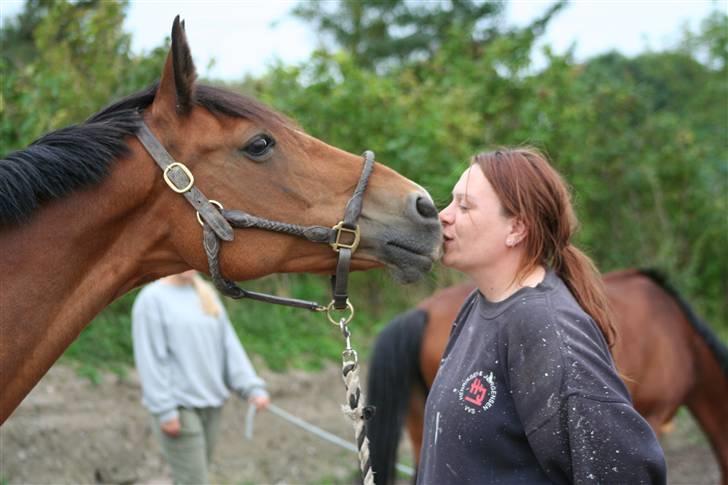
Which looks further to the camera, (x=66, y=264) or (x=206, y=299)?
(x=206, y=299)

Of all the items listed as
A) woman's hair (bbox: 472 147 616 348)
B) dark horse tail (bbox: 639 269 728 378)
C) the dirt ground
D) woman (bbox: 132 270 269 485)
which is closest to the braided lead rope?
woman's hair (bbox: 472 147 616 348)

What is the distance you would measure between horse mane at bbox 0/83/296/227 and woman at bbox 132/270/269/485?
185 centimetres

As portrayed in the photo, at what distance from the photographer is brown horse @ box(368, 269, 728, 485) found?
15.8ft

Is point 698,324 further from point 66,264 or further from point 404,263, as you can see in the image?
point 66,264

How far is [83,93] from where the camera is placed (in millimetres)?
6531

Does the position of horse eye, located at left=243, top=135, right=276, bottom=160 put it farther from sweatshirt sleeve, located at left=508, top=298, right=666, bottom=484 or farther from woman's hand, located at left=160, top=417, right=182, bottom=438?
woman's hand, located at left=160, top=417, right=182, bottom=438

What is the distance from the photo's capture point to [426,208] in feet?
7.43

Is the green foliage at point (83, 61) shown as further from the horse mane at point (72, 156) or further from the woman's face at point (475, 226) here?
the woman's face at point (475, 226)

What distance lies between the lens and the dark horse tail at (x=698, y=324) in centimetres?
557

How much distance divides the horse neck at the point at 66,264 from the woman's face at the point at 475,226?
0.87 metres

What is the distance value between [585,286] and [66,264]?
1.44 meters

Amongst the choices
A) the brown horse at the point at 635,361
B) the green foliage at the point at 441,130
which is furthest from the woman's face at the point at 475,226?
the green foliage at the point at 441,130

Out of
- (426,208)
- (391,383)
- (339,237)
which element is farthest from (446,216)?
(391,383)

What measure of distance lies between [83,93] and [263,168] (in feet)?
16.0
